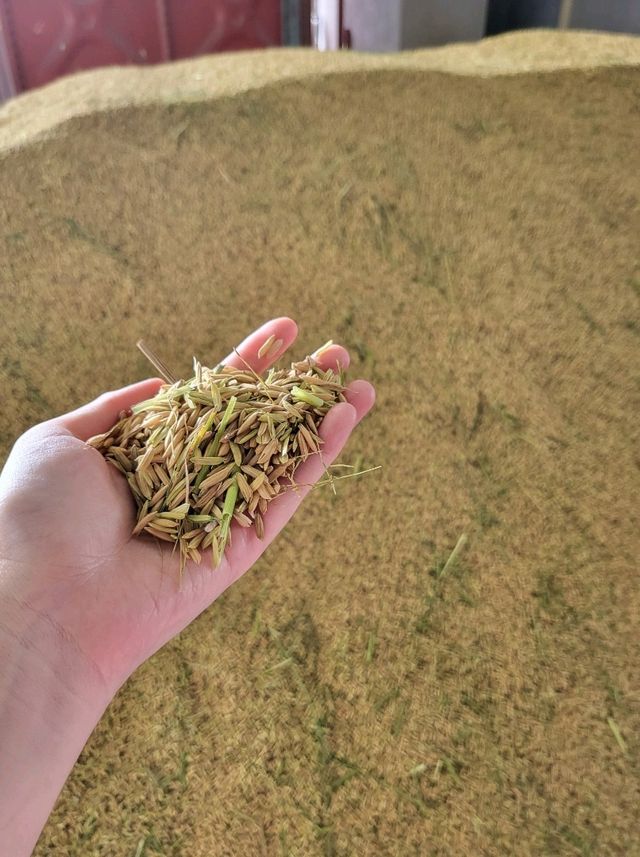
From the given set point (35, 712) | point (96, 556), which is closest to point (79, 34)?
point (96, 556)

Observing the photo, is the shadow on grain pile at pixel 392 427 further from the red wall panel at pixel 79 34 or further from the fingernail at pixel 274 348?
the red wall panel at pixel 79 34

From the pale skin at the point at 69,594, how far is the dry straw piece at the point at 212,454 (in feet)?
0.13

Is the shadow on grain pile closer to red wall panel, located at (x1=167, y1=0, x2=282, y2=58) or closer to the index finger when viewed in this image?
the index finger

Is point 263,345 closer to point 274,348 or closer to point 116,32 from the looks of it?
point 274,348

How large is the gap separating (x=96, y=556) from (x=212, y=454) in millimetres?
274

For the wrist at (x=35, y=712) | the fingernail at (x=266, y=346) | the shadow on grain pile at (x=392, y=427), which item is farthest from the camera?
the fingernail at (x=266, y=346)

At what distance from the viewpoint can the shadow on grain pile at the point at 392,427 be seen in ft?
4.63

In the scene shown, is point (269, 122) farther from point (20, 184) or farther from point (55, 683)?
point (55, 683)

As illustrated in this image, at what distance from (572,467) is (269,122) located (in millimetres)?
1311

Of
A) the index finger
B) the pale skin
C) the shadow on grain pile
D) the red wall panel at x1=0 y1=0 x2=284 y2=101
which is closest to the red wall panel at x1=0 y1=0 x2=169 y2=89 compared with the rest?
the red wall panel at x1=0 y1=0 x2=284 y2=101

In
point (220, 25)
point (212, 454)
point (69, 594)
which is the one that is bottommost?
point (69, 594)

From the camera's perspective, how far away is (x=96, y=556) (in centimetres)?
127

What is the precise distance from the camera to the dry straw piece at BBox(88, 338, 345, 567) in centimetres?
130

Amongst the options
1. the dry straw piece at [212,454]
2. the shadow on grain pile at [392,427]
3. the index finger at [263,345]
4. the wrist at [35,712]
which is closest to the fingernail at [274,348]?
the index finger at [263,345]
